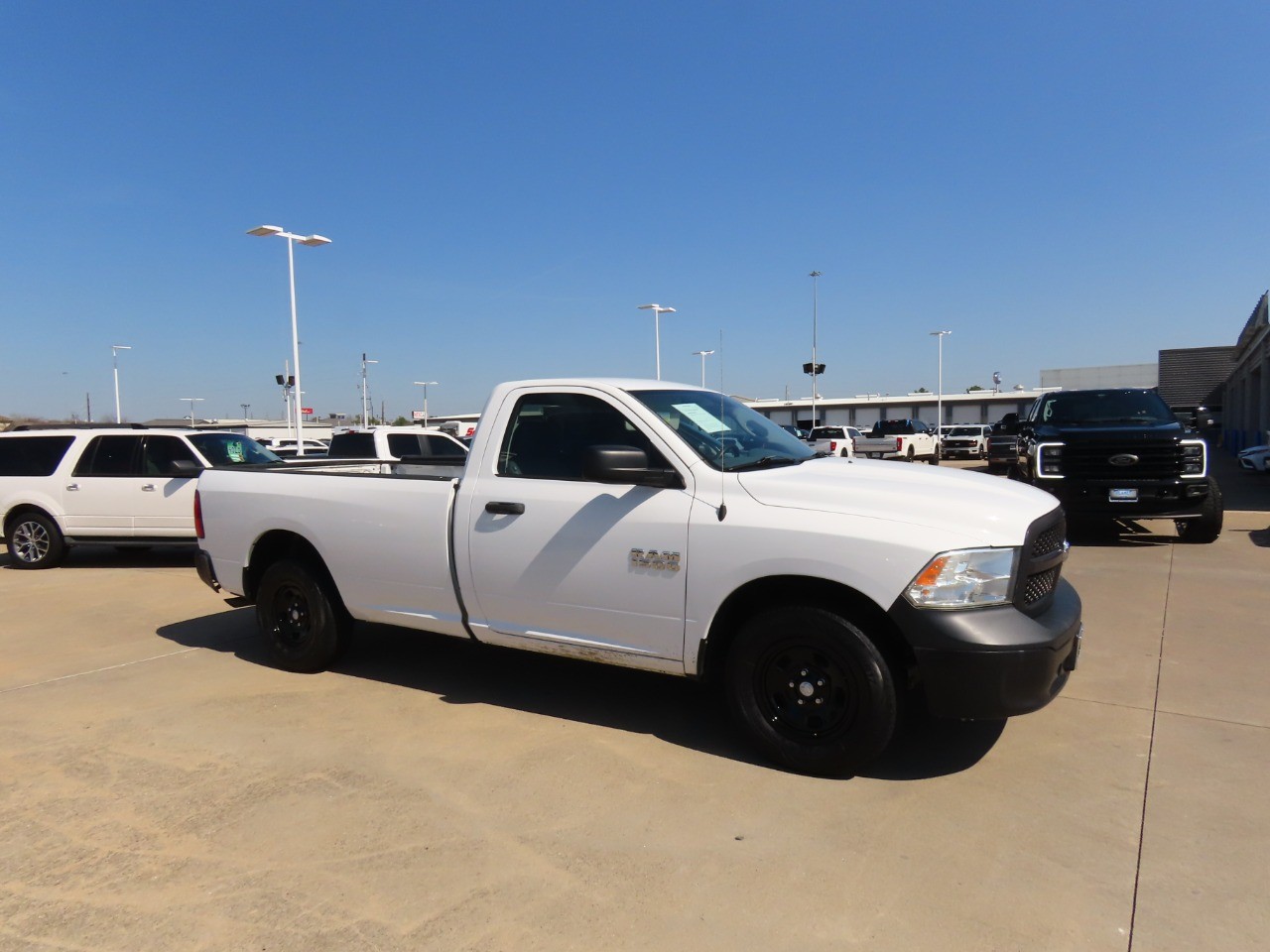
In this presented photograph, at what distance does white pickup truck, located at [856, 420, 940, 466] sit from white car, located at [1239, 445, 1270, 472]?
11.3 meters

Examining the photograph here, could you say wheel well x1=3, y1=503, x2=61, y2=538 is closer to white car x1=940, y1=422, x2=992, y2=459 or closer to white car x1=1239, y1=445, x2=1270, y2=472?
white car x1=1239, y1=445, x2=1270, y2=472

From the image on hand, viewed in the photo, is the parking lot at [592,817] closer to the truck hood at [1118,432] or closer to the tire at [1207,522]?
the truck hood at [1118,432]

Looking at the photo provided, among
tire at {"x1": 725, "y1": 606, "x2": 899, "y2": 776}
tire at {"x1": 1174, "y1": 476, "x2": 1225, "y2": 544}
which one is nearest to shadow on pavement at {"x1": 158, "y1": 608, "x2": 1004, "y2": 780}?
tire at {"x1": 725, "y1": 606, "x2": 899, "y2": 776}

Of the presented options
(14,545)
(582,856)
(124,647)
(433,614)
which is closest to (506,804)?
(582,856)

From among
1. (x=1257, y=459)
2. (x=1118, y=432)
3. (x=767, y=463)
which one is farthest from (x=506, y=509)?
(x=1257, y=459)

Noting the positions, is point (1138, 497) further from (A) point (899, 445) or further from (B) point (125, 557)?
(A) point (899, 445)

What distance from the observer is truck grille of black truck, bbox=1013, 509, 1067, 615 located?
3691 millimetres

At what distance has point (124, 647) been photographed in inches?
258

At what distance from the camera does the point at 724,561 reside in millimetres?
3961

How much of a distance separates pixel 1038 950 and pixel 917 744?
5.22 ft

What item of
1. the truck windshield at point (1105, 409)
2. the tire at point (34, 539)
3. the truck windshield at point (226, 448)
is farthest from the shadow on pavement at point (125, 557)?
the truck windshield at point (1105, 409)

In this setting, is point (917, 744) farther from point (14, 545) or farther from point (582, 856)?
point (14, 545)

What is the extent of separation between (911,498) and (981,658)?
0.75 metres

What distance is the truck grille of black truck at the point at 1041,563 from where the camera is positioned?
369 centimetres
